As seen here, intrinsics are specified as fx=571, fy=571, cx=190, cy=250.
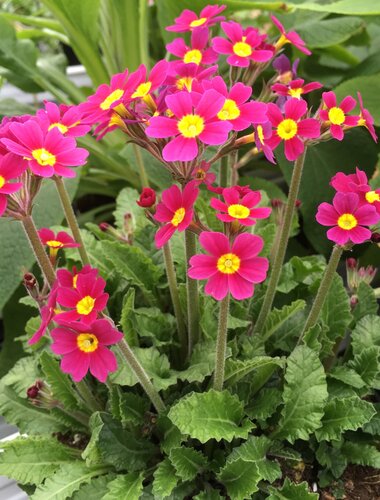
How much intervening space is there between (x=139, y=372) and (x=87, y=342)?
0.30 feet

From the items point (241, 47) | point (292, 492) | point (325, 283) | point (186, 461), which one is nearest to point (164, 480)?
point (186, 461)

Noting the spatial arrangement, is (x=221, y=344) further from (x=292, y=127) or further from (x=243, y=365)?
(x=292, y=127)

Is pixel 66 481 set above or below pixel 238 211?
below

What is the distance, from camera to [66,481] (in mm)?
611

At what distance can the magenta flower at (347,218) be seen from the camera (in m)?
0.48

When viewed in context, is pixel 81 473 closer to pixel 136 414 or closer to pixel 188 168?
pixel 136 414

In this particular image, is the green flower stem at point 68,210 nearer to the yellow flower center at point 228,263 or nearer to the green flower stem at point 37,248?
the green flower stem at point 37,248

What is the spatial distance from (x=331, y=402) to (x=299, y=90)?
34 cm

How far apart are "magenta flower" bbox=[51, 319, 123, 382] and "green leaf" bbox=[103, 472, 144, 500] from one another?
0.17 metres

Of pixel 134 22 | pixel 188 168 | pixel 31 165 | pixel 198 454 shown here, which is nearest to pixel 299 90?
pixel 188 168

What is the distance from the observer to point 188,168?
19.0 inches

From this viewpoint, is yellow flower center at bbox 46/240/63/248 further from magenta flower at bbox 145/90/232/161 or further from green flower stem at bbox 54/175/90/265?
magenta flower at bbox 145/90/232/161

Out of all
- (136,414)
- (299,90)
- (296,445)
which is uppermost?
(299,90)

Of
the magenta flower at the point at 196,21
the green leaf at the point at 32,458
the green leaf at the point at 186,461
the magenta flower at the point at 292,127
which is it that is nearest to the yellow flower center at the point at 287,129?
the magenta flower at the point at 292,127
